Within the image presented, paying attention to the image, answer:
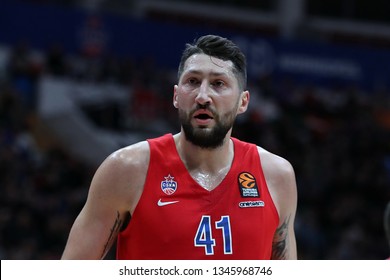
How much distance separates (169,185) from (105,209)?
0.29 meters

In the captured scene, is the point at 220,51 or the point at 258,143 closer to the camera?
the point at 220,51

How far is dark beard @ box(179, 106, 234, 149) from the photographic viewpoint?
3570 millimetres

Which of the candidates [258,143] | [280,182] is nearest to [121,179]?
[280,182]

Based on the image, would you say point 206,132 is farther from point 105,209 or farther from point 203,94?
point 105,209

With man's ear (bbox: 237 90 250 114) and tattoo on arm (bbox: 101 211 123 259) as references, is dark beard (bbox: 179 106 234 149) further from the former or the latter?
tattoo on arm (bbox: 101 211 123 259)

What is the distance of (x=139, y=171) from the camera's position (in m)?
3.58

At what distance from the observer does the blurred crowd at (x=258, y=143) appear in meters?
11.7

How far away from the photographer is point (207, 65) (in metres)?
3.60

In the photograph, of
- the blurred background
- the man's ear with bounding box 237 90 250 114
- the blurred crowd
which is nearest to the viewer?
the man's ear with bounding box 237 90 250 114

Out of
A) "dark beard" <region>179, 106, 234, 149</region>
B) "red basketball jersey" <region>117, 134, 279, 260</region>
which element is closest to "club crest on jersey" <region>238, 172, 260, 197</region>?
"red basketball jersey" <region>117, 134, 279, 260</region>

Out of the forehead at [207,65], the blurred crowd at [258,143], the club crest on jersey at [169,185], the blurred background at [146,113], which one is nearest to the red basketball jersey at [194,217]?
the club crest on jersey at [169,185]

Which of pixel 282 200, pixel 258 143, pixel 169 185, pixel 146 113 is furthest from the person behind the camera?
pixel 146 113

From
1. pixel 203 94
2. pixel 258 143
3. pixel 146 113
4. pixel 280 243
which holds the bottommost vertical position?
pixel 258 143
